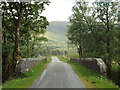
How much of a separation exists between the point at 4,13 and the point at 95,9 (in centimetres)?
1941

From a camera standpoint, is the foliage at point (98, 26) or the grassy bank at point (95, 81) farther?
the foliage at point (98, 26)

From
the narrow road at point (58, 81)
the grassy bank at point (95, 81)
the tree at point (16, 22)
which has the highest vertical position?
the tree at point (16, 22)

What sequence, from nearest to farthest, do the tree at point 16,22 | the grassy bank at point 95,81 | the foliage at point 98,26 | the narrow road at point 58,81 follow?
the grassy bank at point 95,81 < the narrow road at point 58,81 < the tree at point 16,22 < the foliage at point 98,26

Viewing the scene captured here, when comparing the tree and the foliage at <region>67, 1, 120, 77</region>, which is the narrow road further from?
the foliage at <region>67, 1, 120, 77</region>

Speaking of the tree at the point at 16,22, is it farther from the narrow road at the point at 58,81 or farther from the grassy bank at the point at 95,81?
the grassy bank at the point at 95,81

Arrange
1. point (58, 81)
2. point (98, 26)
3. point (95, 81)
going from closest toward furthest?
point (95, 81)
point (58, 81)
point (98, 26)

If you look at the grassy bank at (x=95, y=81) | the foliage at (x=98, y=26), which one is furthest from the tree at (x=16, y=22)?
the foliage at (x=98, y=26)

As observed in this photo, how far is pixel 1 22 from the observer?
920 inches

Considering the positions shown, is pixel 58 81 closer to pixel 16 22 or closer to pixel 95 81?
pixel 95 81

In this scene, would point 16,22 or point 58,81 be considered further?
point 16,22

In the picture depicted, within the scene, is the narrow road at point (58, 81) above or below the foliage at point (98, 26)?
below

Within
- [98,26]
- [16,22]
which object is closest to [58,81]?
[16,22]

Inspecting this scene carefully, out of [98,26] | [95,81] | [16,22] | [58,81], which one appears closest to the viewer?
[95,81]

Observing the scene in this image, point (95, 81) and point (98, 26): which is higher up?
point (98, 26)
